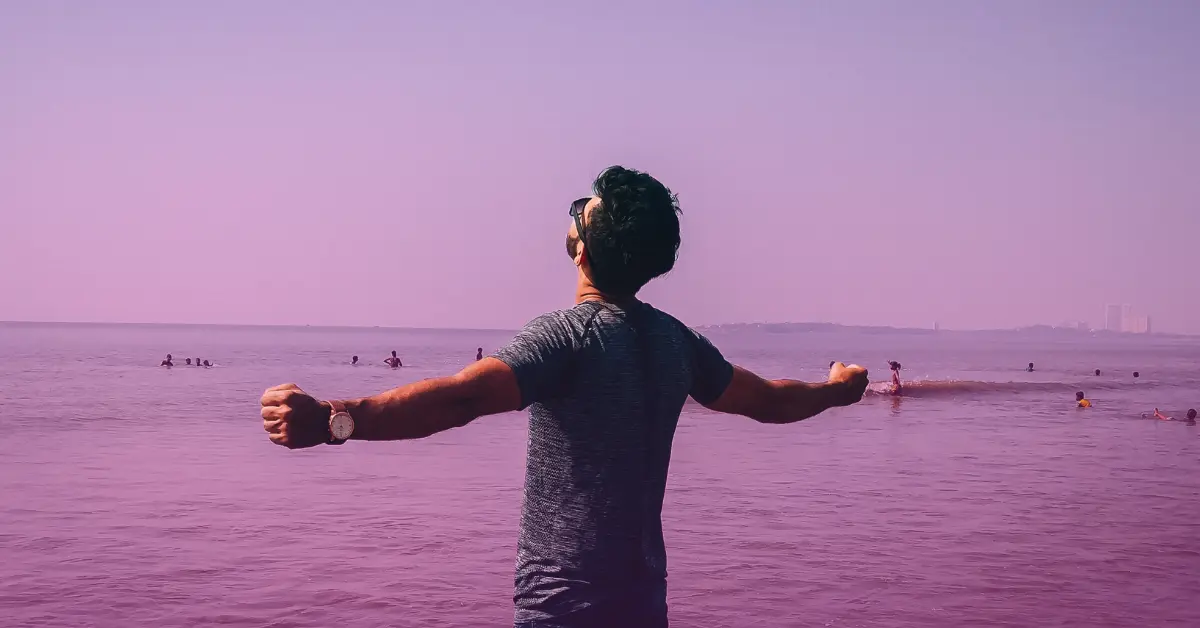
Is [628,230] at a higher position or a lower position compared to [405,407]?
higher

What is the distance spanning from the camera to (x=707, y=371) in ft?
9.73

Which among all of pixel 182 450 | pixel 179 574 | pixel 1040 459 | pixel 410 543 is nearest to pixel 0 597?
pixel 179 574

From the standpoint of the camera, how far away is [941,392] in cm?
4638

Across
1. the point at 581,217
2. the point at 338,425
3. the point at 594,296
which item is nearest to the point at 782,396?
the point at 594,296

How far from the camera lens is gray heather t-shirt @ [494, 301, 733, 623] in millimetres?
2611

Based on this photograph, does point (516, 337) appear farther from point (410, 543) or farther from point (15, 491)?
point (15, 491)

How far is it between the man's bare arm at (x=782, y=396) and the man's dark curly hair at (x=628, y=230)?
0.51m

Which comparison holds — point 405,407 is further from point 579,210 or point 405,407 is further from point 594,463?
point 579,210

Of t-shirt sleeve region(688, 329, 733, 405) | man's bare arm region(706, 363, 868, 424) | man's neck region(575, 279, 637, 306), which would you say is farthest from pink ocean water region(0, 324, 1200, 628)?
man's neck region(575, 279, 637, 306)

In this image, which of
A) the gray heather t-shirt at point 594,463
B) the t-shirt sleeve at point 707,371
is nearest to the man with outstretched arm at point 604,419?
the gray heather t-shirt at point 594,463

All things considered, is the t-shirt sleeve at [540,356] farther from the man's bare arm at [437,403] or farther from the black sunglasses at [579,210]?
the black sunglasses at [579,210]

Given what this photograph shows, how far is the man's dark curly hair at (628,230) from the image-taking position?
2.68 m

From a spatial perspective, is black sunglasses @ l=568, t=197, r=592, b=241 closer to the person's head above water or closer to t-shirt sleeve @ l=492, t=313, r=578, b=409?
the person's head above water

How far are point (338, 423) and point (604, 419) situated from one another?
2.23 ft
